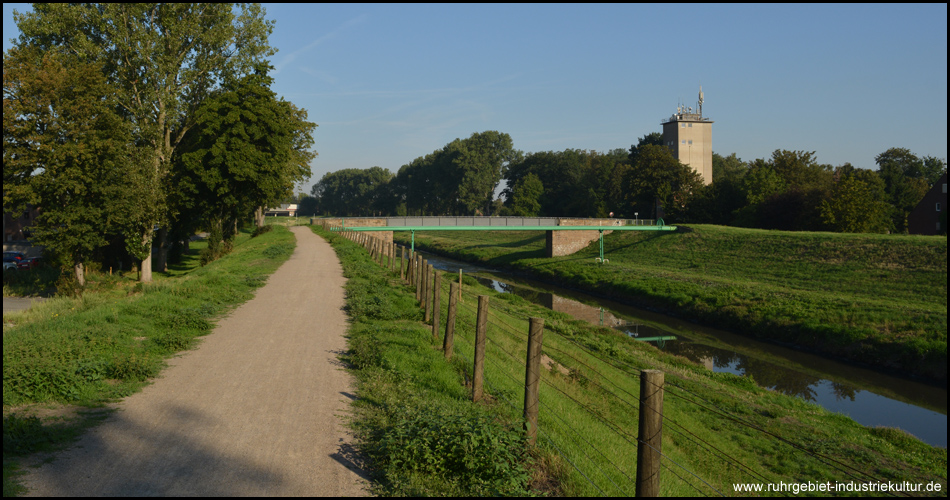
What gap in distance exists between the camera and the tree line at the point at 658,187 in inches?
2131

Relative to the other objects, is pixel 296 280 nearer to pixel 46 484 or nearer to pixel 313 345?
pixel 313 345

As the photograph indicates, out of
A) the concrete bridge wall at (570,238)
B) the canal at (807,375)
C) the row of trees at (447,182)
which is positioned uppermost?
the row of trees at (447,182)

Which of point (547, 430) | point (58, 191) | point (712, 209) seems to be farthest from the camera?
point (712, 209)

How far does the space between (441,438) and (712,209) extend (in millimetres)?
67149

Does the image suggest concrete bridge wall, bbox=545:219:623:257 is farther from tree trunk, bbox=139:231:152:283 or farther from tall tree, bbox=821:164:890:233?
tree trunk, bbox=139:231:152:283

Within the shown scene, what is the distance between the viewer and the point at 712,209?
67125mm

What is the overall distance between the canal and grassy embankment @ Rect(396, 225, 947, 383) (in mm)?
1109

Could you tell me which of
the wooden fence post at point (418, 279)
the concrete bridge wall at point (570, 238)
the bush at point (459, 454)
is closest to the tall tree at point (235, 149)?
the wooden fence post at point (418, 279)

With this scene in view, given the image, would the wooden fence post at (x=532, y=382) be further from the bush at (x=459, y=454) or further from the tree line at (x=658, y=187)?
the tree line at (x=658, y=187)

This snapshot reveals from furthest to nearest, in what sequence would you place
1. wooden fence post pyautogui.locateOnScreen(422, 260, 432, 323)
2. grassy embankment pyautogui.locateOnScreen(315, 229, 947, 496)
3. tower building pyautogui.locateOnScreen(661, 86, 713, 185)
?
tower building pyautogui.locateOnScreen(661, 86, 713, 185), wooden fence post pyautogui.locateOnScreen(422, 260, 432, 323), grassy embankment pyautogui.locateOnScreen(315, 229, 947, 496)

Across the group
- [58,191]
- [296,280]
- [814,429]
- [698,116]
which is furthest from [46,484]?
[698,116]

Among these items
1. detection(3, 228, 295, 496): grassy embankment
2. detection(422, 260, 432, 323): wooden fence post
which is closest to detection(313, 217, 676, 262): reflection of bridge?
detection(422, 260, 432, 323): wooden fence post

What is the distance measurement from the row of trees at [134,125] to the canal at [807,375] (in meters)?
23.9

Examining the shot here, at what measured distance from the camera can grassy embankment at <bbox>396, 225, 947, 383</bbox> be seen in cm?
2409
